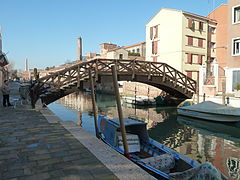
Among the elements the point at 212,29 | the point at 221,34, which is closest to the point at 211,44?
the point at 221,34

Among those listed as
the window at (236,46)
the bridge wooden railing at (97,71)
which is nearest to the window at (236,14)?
the window at (236,46)

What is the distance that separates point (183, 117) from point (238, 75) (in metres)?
6.02

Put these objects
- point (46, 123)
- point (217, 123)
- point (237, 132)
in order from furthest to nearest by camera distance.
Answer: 1. point (217, 123)
2. point (237, 132)
3. point (46, 123)

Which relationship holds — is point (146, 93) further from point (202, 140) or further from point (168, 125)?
point (202, 140)

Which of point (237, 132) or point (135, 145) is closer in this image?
point (135, 145)

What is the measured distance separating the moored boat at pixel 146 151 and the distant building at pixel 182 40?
1922cm

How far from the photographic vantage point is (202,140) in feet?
30.2

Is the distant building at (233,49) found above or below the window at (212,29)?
below

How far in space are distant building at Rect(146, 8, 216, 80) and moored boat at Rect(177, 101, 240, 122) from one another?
11.2 metres

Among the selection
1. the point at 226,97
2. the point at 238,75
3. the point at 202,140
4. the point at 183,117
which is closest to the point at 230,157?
the point at 202,140

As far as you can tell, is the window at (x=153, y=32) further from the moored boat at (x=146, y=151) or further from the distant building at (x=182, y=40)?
the moored boat at (x=146, y=151)

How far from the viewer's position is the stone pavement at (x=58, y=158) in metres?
3.13

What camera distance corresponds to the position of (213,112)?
1237 centimetres

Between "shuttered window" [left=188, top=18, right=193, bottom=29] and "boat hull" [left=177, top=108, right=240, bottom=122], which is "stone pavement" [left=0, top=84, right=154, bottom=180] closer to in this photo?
"boat hull" [left=177, top=108, right=240, bottom=122]
